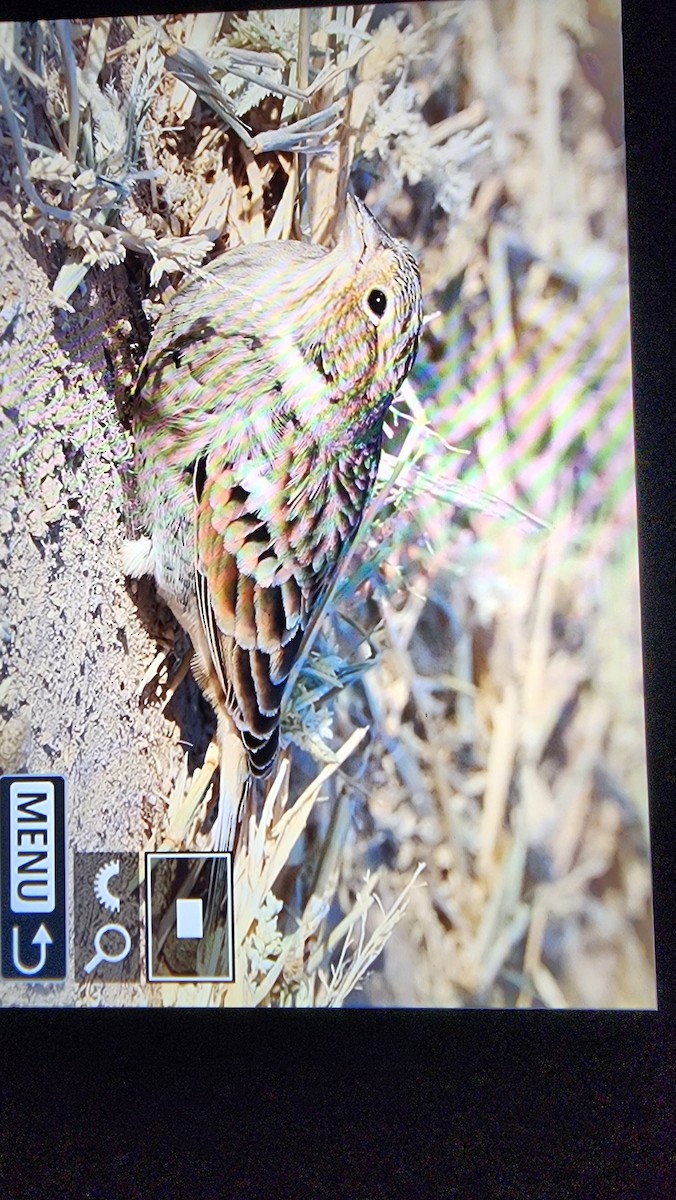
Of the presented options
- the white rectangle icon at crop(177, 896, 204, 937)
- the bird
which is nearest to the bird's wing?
the bird

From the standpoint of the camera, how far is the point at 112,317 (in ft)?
2.77

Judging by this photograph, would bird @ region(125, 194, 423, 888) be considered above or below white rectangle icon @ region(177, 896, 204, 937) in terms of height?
above

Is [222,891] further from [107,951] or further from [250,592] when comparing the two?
[250,592]

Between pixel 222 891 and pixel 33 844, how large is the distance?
0.68 feet

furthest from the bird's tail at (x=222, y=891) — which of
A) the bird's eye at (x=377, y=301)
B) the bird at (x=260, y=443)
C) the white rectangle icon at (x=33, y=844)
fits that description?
the bird's eye at (x=377, y=301)

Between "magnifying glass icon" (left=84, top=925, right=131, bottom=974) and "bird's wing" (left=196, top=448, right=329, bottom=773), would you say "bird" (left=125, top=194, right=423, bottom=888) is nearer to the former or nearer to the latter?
"bird's wing" (left=196, top=448, right=329, bottom=773)

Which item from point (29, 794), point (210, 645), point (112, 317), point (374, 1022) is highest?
point (112, 317)

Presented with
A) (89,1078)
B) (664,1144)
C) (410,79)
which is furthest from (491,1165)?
(410,79)

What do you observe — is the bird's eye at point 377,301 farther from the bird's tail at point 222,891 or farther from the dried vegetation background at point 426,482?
the bird's tail at point 222,891

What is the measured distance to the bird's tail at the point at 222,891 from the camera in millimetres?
844

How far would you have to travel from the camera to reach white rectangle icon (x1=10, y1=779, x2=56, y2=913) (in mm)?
858

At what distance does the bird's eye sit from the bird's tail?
0.49 m

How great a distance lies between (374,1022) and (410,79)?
962 mm

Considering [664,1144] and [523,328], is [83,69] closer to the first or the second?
[523,328]
